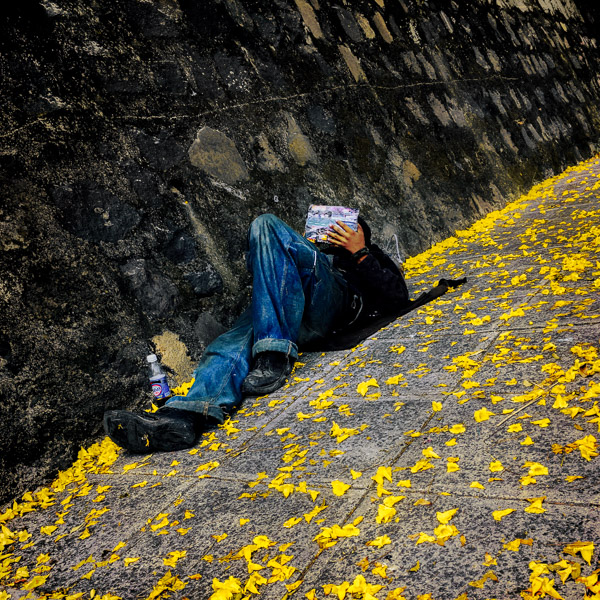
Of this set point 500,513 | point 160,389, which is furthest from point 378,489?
point 160,389

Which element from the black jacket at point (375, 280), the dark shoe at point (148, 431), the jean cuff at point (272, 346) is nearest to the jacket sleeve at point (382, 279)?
the black jacket at point (375, 280)

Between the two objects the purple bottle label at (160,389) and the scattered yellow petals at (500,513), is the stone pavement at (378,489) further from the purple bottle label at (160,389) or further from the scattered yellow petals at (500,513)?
the purple bottle label at (160,389)

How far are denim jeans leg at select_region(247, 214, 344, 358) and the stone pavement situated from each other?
239mm

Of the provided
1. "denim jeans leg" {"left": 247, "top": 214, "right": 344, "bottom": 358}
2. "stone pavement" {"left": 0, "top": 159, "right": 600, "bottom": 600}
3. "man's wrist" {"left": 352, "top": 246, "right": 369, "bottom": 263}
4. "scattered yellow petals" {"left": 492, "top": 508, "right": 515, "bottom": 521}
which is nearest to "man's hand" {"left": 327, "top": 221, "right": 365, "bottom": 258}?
"man's wrist" {"left": 352, "top": 246, "right": 369, "bottom": 263}

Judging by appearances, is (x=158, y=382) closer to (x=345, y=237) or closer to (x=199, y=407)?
(x=199, y=407)

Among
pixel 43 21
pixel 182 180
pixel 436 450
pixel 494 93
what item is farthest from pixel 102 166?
pixel 494 93

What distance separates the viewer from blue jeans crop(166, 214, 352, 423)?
2.34m

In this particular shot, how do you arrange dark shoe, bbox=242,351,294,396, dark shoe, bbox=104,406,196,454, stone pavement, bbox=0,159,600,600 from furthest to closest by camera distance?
1. dark shoe, bbox=242,351,294,396
2. dark shoe, bbox=104,406,196,454
3. stone pavement, bbox=0,159,600,600

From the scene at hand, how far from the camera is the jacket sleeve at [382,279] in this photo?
2857 millimetres

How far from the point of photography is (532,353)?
198 cm

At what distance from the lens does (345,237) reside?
9.28ft

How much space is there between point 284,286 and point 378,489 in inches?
53.9

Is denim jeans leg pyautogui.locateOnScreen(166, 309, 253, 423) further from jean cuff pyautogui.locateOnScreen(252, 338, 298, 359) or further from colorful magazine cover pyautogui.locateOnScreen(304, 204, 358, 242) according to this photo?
colorful magazine cover pyautogui.locateOnScreen(304, 204, 358, 242)

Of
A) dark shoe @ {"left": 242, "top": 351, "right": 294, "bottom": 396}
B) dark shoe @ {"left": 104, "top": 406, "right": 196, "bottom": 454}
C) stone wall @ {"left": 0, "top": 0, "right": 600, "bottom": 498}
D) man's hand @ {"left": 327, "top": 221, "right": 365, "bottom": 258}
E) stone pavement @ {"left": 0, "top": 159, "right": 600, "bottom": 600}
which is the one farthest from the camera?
man's hand @ {"left": 327, "top": 221, "right": 365, "bottom": 258}
